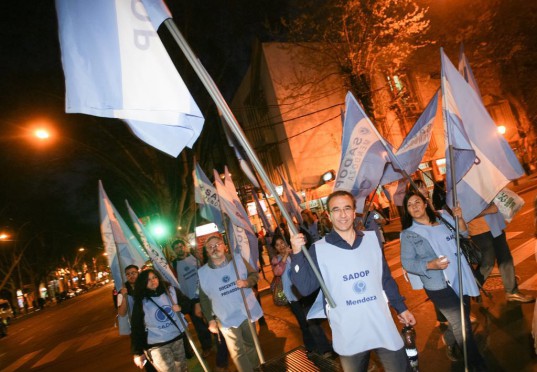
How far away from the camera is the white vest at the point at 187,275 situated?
7.51 m

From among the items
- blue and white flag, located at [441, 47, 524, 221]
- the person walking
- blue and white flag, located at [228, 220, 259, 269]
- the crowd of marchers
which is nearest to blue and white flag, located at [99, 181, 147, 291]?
the crowd of marchers

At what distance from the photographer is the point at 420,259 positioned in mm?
3707

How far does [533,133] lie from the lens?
2702cm

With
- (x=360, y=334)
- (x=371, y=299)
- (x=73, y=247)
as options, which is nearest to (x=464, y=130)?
(x=371, y=299)

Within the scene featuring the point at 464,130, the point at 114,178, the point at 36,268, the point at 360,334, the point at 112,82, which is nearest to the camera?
the point at 112,82

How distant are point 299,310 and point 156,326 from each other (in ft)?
7.27

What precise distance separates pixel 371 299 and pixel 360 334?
0.27 m

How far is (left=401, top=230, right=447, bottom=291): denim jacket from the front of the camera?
358 cm

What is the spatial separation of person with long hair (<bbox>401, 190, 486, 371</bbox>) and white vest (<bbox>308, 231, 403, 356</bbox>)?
98cm

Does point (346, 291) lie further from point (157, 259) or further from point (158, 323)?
point (157, 259)

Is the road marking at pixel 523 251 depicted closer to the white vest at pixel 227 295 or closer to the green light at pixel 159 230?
the white vest at pixel 227 295

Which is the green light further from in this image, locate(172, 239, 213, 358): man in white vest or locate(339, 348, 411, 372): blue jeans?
locate(339, 348, 411, 372): blue jeans

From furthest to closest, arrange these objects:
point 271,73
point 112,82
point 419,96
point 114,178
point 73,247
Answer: point 73,247 < point 419,96 < point 271,73 < point 114,178 < point 112,82

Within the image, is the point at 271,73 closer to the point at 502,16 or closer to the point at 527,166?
the point at 502,16
